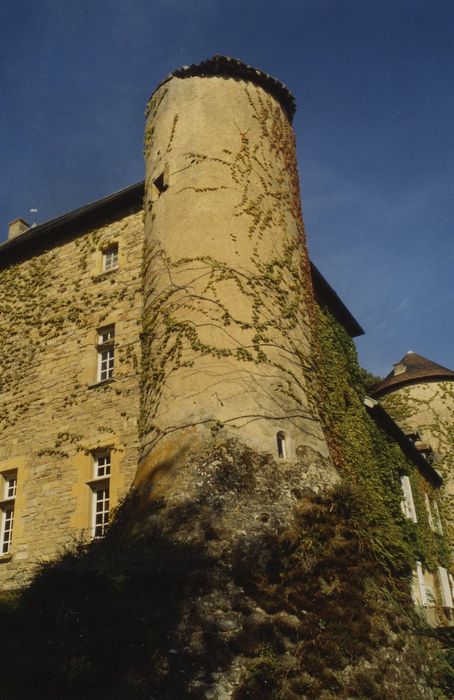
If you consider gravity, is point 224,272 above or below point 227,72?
below

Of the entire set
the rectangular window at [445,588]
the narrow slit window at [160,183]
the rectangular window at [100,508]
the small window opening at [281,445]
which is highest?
the narrow slit window at [160,183]

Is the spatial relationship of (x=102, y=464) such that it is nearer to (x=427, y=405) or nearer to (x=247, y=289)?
(x=247, y=289)

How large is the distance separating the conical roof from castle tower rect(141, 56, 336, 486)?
12360mm

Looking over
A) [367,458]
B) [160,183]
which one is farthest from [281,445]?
[160,183]

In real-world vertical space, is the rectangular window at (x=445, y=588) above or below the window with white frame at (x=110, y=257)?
below

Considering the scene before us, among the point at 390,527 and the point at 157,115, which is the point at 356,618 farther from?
the point at 157,115

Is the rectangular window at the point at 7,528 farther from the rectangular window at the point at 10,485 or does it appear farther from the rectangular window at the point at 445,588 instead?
the rectangular window at the point at 445,588

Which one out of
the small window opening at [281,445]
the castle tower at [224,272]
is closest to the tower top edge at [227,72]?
the castle tower at [224,272]

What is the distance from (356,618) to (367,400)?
7281 mm

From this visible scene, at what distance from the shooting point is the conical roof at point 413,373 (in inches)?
A: 990

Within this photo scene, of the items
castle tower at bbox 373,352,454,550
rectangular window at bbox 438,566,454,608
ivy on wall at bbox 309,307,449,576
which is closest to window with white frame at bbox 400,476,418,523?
ivy on wall at bbox 309,307,449,576

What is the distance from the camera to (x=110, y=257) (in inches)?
608

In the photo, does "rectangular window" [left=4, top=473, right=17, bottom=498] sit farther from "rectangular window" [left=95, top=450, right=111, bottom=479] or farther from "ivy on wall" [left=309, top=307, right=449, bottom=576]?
"ivy on wall" [left=309, top=307, right=449, bottom=576]

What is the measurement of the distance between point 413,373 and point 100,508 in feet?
54.1
